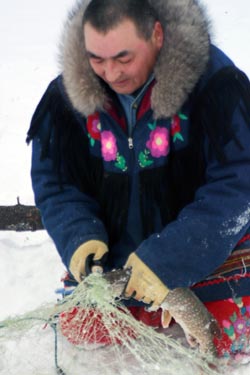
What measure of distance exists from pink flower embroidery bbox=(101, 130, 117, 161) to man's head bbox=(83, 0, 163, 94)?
194mm

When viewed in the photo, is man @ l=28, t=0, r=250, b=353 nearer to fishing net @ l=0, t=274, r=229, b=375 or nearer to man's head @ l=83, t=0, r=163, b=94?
man's head @ l=83, t=0, r=163, b=94

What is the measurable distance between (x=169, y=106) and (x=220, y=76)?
19 cm

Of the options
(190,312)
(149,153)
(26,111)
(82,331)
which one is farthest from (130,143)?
(26,111)

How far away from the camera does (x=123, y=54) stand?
1663 millimetres

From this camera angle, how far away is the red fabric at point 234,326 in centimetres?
192

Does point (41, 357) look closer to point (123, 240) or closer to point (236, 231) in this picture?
point (123, 240)

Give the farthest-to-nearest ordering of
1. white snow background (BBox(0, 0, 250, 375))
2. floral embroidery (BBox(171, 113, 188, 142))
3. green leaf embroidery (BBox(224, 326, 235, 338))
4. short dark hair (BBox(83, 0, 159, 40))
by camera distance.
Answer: white snow background (BBox(0, 0, 250, 375)), green leaf embroidery (BBox(224, 326, 235, 338)), floral embroidery (BBox(171, 113, 188, 142)), short dark hair (BBox(83, 0, 159, 40))

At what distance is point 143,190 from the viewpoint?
1925mm

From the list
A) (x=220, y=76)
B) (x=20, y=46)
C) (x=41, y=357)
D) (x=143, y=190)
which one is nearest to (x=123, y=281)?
(x=143, y=190)

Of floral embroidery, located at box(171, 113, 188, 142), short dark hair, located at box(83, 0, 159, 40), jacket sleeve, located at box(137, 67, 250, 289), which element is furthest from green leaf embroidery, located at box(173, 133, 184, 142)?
short dark hair, located at box(83, 0, 159, 40)

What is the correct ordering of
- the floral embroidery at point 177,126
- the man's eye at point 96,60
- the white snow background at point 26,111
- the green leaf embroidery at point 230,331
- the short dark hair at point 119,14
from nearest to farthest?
the short dark hair at point 119,14 < the man's eye at point 96,60 < the floral embroidery at point 177,126 < the green leaf embroidery at point 230,331 < the white snow background at point 26,111

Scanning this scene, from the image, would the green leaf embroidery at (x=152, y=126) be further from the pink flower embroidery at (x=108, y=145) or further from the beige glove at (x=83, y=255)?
the beige glove at (x=83, y=255)

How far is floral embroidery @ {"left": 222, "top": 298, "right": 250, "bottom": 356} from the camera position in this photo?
1.93 meters

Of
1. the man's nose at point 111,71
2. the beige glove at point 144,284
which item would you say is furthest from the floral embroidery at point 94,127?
the beige glove at point 144,284
